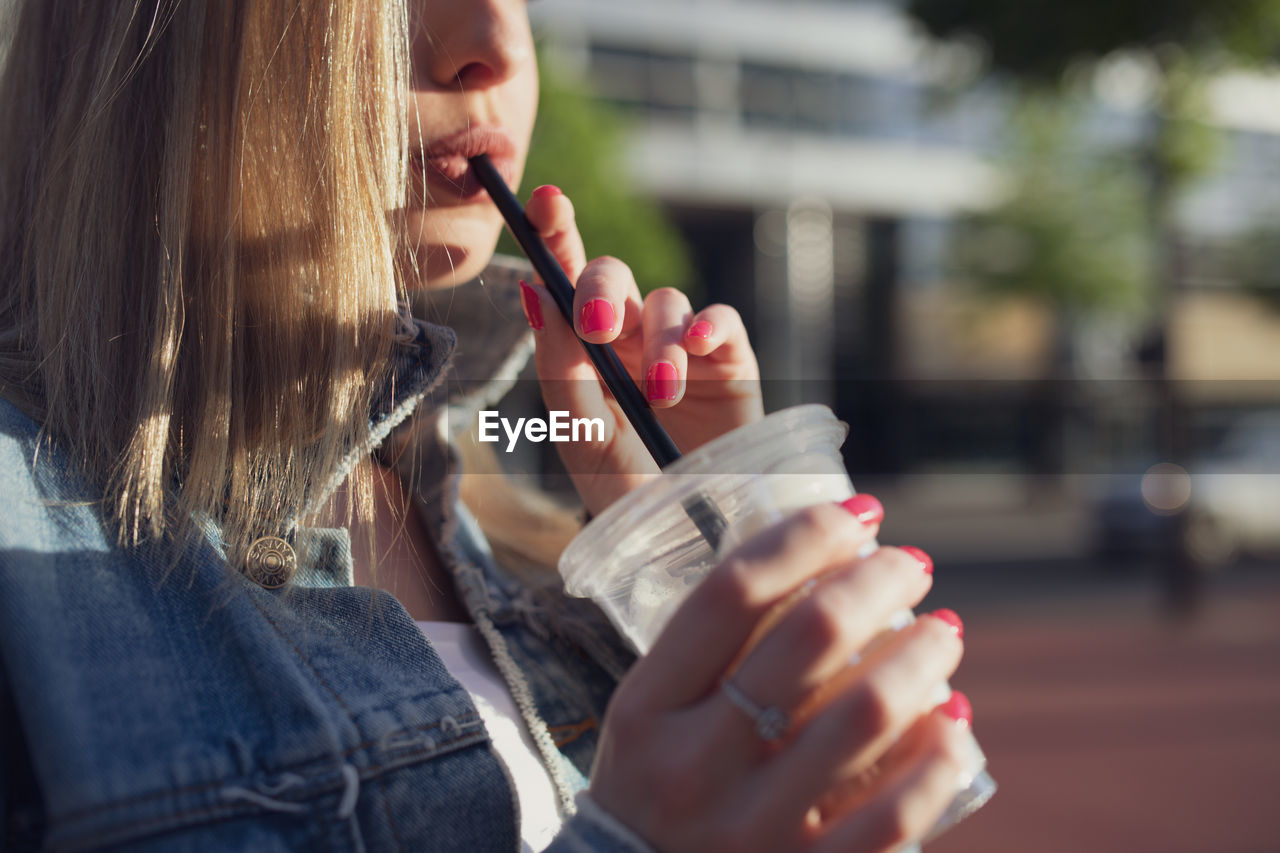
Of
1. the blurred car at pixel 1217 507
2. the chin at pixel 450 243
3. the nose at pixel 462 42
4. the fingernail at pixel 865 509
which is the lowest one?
the blurred car at pixel 1217 507

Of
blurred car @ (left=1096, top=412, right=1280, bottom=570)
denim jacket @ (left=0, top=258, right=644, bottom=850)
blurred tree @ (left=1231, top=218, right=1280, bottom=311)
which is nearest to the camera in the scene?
denim jacket @ (left=0, top=258, right=644, bottom=850)

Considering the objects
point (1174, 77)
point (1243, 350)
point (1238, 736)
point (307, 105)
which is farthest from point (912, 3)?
point (1243, 350)

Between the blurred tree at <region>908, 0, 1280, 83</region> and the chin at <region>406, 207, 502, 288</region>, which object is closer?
the chin at <region>406, 207, 502, 288</region>

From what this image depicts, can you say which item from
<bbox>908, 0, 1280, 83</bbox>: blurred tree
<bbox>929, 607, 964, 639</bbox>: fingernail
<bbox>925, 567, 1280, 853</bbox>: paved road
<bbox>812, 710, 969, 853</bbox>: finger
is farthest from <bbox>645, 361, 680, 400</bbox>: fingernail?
<bbox>908, 0, 1280, 83</bbox>: blurred tree

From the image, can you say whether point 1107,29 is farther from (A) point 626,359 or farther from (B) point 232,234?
(B) point 232,234

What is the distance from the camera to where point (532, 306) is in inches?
55.5

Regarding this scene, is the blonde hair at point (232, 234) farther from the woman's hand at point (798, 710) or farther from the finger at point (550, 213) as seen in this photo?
the woman's hand at point (798, 710)

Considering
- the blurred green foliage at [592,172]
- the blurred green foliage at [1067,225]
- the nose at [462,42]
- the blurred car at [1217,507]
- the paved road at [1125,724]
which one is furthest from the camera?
the blurred green foliage at [1067,225]

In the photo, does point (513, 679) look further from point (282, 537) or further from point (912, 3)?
point (912, 3)

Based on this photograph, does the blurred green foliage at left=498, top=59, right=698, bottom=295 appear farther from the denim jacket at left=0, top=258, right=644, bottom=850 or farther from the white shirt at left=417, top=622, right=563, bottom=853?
the denim jacket at left=0, top=258, right=644, bottom=850

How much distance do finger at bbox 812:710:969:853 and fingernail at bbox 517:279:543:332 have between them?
86cm

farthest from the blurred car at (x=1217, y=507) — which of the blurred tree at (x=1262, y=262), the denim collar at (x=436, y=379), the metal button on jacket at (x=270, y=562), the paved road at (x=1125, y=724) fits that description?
the metal button on jacket at (x=270, y=562)

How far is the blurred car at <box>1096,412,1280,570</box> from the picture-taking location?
35.6ft

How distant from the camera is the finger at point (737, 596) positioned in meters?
0.74
